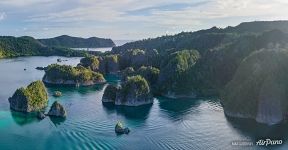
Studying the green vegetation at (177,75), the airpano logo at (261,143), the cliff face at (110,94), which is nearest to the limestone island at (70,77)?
the green vegetation at (177,75)

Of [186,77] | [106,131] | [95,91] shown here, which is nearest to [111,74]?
[95,91]

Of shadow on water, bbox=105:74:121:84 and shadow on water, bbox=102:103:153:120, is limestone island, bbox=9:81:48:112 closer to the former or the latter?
shadow on water, bbox=102:103:153:120

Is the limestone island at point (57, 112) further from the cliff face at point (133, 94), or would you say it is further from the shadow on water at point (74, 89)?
the shadow on water at point (74, 89)

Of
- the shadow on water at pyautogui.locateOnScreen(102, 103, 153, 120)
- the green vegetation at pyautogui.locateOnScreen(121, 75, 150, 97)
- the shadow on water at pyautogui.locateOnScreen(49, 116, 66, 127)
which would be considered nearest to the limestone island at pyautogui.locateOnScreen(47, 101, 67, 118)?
the shadow on water at pyautogui.locateOnScreen(49, 116, 66, 127)

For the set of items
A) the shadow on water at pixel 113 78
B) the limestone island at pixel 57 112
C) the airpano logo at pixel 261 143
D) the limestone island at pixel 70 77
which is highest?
the limestone island at pixel 70 77

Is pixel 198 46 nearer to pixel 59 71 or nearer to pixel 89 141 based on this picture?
pixel 59 71

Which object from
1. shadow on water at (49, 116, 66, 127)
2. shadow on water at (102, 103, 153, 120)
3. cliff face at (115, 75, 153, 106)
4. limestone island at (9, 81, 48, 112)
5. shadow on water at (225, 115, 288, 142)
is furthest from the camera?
cliff face at (115, 75, 153, 106)
